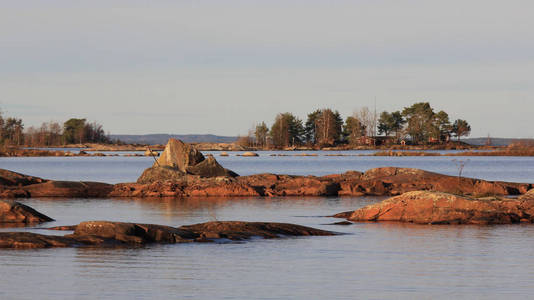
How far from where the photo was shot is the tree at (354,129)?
190m

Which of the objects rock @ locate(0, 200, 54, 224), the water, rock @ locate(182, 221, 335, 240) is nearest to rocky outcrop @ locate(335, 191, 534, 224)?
rock @ locate(182, 221, 335, 240)

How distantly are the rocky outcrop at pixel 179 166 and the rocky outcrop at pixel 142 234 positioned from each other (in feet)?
56.8

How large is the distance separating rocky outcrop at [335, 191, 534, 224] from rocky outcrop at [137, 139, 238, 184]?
51.4 ft

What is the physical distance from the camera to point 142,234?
19.6 metres

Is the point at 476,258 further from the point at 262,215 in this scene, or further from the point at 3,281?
the point at 262,215

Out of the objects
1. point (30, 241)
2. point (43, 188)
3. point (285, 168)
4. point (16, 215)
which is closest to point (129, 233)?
point (30, 241)

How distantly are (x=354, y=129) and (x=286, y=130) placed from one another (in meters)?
A: 16.1

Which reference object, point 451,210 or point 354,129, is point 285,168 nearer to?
point 451,210

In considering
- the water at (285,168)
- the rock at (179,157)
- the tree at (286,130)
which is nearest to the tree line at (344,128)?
the tree at (286,130)

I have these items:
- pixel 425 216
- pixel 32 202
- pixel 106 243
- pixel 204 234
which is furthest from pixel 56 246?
pixel 32 202

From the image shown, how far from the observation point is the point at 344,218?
1023 inches

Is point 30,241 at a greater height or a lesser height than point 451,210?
lesser

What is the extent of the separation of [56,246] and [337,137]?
7080 inches

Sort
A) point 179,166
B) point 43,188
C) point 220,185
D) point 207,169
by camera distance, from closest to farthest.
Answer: point 220,185, point 43,188, point 207,169, point 179,166
